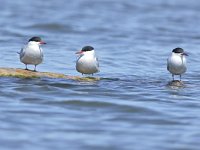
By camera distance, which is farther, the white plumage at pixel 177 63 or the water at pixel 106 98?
the white plumage at pixel 177 63

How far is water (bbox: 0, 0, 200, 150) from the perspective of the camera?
33.6 feet

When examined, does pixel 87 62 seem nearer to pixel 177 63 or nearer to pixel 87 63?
pixel 87 63

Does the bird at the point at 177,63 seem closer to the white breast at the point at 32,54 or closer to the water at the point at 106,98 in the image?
the water at the point at 106,98

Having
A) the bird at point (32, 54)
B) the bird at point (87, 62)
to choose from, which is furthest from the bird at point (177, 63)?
the bird at point (32, 54)

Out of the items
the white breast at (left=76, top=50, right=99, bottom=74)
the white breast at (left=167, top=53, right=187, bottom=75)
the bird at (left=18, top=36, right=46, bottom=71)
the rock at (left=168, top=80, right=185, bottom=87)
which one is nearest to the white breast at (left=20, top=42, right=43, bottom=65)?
the bird at (left=18, top=36, right=46, bottom=71)

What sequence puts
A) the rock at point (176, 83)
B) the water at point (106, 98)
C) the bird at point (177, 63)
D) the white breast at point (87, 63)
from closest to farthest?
the water at point (106, 98) < the white breast at point (87, 63) < the bird at point (177, 63) < the rock at point (176, 83)

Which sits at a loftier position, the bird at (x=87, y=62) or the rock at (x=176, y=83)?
the bird at (x=87, y=62)

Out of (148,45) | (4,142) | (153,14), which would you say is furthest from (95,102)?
(153,14)

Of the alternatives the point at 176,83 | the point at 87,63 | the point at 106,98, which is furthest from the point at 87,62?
the point at 176,83

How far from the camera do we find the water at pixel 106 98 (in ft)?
33.6

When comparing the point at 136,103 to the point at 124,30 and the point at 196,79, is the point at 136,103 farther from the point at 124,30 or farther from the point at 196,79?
the point at 124,30

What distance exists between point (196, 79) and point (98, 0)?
22.0 m

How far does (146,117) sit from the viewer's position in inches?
462

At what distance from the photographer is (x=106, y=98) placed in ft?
43.5
